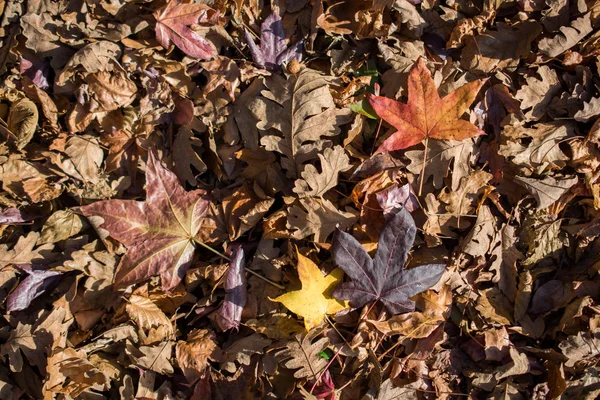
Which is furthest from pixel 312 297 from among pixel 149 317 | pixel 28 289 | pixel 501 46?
pixel 501 46

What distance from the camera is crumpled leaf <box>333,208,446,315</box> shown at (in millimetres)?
2055

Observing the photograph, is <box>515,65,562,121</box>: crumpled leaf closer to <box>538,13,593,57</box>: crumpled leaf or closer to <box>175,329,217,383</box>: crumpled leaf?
<box>538,13,593,57</box>: crumpled leaf

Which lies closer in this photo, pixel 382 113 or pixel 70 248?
pixel 382 113

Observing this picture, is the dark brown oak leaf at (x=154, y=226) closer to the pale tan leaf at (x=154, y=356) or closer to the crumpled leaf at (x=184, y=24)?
the pale tan leaf at (x=154, y=356)

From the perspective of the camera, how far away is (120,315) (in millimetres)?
2270

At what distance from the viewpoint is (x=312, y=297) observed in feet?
6.88

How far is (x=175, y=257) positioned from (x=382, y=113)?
117cm

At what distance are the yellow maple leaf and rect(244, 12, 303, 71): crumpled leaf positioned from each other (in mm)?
966

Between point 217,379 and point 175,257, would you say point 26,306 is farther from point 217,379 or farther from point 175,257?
point 217,379

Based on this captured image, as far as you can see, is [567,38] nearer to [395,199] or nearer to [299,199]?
[395,199]

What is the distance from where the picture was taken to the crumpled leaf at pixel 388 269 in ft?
6.74

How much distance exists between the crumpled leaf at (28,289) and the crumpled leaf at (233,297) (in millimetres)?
873

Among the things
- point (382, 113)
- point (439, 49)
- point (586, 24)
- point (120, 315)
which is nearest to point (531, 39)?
point (586, 24)

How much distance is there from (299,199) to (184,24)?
3.34ft
